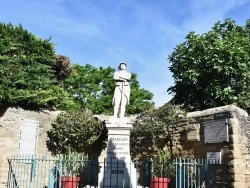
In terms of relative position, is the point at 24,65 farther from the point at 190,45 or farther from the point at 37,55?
the point at 190,45

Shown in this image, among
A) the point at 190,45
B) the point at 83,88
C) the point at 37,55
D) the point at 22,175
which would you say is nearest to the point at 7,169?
the point at 22,175

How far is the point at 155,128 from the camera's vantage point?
1190 centimetres

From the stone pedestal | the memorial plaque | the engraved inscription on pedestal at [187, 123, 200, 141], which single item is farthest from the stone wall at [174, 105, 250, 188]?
the stone pedestal

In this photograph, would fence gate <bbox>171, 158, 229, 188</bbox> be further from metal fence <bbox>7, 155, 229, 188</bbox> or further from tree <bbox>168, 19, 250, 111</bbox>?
tree <bbox>168, 19, 250, 111</bbox>

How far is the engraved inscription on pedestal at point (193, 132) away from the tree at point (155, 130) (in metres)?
0.53

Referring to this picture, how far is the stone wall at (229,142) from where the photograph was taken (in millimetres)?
9703

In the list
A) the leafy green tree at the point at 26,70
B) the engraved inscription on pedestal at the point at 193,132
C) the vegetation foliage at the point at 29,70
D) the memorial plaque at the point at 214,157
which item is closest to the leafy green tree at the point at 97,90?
the vegetation foliage at the point at 29,70

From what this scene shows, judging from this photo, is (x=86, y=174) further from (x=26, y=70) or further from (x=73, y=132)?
(x=26, y=70)

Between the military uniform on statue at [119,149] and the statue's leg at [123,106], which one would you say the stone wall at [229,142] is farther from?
the statue's leg at [123,106]

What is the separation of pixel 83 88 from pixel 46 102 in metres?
11.3

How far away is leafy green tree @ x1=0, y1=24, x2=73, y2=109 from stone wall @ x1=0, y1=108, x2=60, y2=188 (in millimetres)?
330

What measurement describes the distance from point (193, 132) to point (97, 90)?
522 inches

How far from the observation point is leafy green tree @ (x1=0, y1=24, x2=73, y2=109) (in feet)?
37.3

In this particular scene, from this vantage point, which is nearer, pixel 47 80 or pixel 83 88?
pixel 47 80
